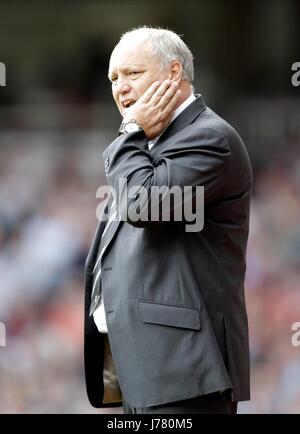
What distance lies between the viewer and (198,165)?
6.62 ft

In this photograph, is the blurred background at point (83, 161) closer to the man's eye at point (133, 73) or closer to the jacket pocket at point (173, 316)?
the jacket pocket at point (173, 316)

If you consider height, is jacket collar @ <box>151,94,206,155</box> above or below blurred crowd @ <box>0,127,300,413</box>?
above

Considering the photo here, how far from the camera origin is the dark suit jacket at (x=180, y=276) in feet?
6.58

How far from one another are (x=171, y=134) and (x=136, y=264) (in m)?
0.31

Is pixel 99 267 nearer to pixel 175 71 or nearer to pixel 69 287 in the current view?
pixel 175 71

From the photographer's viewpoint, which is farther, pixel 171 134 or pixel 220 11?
A: pixel 220 11

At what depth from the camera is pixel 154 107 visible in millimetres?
2104

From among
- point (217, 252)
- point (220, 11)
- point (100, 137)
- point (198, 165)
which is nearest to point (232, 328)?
point (217, 252)

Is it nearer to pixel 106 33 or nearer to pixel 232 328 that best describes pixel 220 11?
pixel 106 33

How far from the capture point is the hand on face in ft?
6.88

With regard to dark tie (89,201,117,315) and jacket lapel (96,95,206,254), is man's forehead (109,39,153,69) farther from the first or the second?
dark tie (89,201,117,315)

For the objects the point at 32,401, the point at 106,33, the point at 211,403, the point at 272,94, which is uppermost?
the point at 106,33

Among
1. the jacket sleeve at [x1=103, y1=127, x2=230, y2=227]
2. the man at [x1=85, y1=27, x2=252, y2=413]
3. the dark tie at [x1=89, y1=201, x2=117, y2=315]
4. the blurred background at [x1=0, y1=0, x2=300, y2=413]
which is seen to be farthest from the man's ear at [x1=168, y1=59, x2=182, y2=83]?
the blurred background at [x1=0, y1=0, x2=300, y2=413]

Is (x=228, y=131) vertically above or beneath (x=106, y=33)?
beneath
